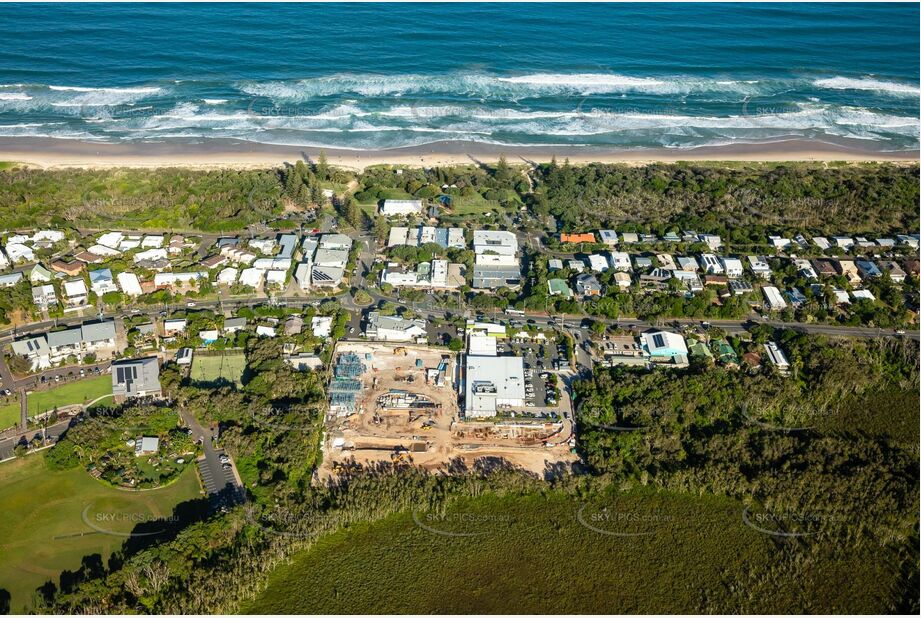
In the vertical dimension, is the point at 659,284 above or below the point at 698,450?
above

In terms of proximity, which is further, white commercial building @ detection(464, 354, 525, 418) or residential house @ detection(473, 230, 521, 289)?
residential house @ detection(473, 230, 521, 289)

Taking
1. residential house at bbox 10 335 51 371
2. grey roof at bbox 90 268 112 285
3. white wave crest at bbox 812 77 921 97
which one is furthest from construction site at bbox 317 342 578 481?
white wave crest at bbox 812 77 921 97

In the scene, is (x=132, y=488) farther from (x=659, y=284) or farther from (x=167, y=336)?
(x=659, y=284)

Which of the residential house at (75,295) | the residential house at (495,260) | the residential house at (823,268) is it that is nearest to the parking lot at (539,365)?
the residential house at (495,260)

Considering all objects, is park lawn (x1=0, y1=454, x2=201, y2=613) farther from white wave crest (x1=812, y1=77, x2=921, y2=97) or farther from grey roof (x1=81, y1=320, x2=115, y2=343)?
white wave crest (x1=812, y1=77, x2=921, y2=97)

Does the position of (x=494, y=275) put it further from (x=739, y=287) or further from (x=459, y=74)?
(x=459, y=74)

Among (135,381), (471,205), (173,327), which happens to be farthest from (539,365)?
(135,381)

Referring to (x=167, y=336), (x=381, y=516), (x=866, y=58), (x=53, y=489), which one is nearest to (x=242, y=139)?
(x=167, y=336)
